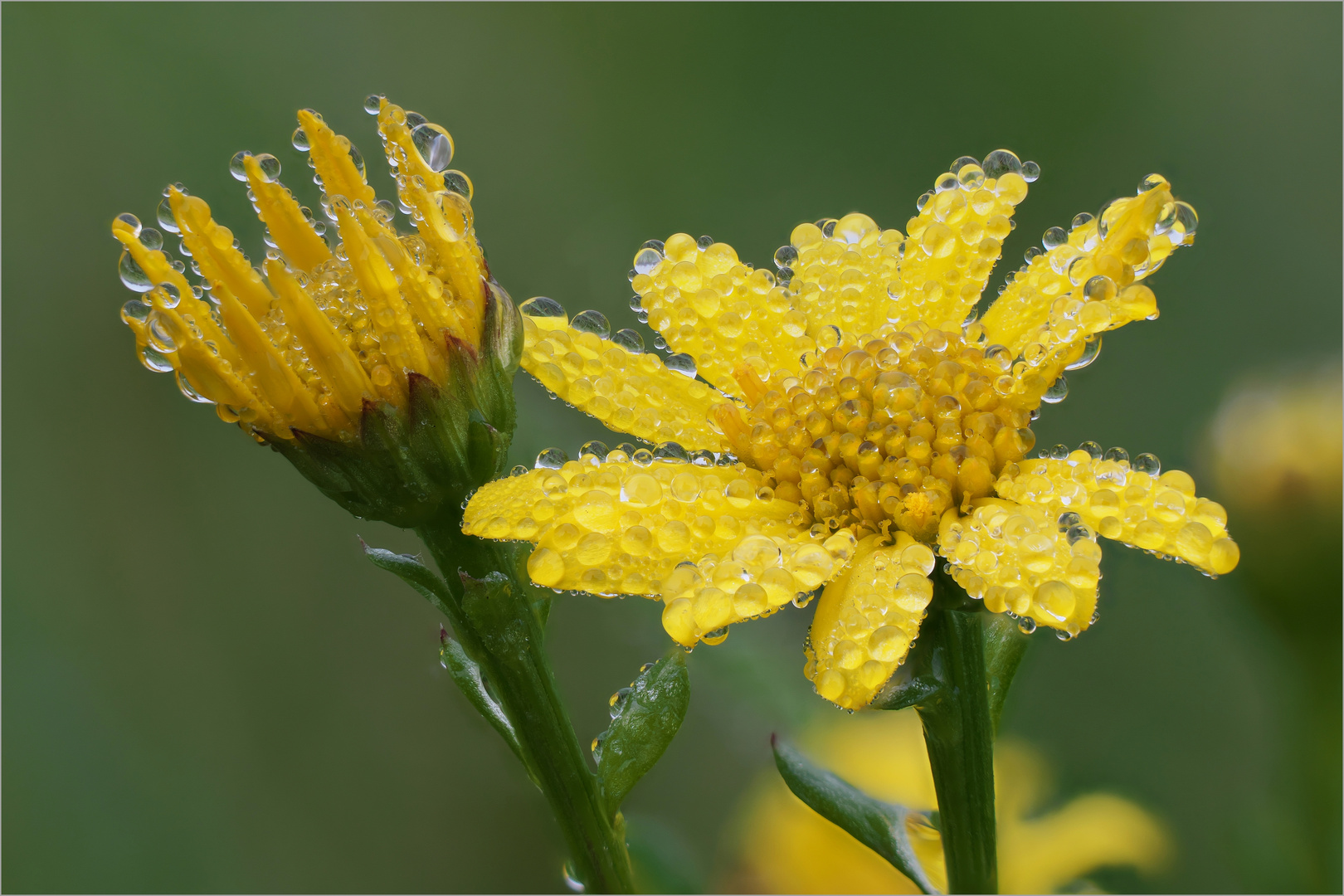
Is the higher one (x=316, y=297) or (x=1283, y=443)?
(x=316, y=297)

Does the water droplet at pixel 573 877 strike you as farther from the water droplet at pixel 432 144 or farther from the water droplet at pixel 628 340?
the water droplet at pixel 432 144

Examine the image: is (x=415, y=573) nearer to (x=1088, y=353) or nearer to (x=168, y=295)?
(x=168, y=295)

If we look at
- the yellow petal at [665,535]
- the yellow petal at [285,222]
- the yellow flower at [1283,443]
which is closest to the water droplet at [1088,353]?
the yellow petal at [665,535]

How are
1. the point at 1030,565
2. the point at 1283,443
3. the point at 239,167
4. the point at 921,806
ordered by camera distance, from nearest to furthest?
1. the point at 1030,565
2. the point at 239,167
3. the point at 921,806
4. the point at 1283,443

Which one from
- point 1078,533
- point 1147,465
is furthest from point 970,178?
point 1078,533

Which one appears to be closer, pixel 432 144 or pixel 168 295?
pixel 168 295

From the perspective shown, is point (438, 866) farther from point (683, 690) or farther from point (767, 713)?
point (683, 690)
